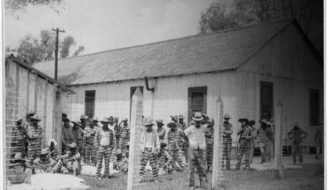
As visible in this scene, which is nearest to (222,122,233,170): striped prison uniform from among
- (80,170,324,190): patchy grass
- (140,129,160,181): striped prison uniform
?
(80,170,324,190): patchy grass

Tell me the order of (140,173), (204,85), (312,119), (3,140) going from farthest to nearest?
(312,119) < (204,85) < (140,173) < (3,140)

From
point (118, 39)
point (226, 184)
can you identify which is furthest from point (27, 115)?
point (226, 184)

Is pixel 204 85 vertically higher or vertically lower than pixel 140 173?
higher

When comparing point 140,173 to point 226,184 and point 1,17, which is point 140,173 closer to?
point 226,184

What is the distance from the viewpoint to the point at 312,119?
26.8ft

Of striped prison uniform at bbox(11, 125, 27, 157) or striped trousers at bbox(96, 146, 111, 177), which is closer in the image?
striped prison uniform at bbox(11, 125, 27, 157)

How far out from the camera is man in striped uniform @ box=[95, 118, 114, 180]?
6.26 m

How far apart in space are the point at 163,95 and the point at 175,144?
0.70 metres

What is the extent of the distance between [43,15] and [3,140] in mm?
1560

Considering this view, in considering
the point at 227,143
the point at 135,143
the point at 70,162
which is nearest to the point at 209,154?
the point at 227,143

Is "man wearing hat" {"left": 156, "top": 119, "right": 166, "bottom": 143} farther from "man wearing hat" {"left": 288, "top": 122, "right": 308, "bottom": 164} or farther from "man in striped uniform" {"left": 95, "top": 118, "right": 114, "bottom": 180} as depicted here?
"man wearing hat" {"left": 288, "top": 122, "right": 308, "bottom": 164}

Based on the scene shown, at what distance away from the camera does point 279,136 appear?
7.94 m

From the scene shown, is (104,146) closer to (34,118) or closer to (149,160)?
(149,160)

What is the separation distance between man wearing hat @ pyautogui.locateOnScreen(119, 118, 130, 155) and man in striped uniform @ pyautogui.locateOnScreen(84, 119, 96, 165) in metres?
0.37
